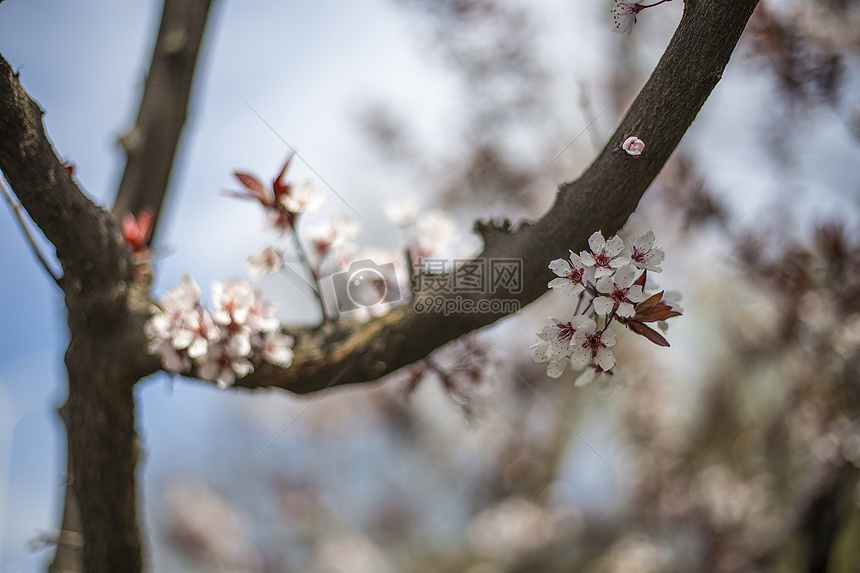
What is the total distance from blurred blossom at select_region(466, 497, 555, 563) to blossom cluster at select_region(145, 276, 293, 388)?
274 cm

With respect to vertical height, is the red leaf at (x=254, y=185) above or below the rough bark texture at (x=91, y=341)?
above

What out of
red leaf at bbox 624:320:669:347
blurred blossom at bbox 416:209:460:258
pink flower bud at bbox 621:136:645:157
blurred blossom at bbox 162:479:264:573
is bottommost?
blurred blossom at bbox 162:479:264:573

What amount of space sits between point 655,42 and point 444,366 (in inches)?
125

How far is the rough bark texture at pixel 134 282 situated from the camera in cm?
88

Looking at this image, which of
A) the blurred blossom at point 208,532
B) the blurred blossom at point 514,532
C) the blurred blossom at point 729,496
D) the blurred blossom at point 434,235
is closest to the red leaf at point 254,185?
the blurred blossom at point 434,235

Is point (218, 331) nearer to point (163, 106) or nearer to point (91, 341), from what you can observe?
point (91, 341)

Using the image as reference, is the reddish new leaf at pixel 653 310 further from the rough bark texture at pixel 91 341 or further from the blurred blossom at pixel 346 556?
the blurred blossom at pixel 346 556

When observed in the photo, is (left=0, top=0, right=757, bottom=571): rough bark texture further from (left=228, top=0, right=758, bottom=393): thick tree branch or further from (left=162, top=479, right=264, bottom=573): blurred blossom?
(left=162, top=479, right=264, bottom=573): blurred blossom

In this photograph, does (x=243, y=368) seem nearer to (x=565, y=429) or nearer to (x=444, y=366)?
(x=444, y=366)

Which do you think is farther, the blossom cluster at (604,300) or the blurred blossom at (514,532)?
the blurred blossom at (514,532)

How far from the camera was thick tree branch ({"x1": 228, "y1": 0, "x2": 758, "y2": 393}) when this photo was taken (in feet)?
2.85

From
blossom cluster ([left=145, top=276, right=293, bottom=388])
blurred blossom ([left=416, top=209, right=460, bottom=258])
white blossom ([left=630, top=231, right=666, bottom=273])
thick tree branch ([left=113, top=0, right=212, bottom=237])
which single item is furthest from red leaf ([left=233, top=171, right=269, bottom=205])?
thick tree branch ([left=113, top=0, right=212, bottom=237])

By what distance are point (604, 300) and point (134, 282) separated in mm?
1119

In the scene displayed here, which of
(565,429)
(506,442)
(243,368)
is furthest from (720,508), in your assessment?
(243,368)
